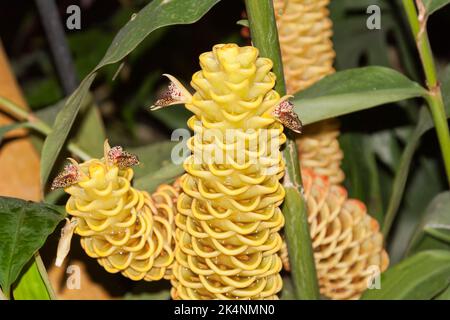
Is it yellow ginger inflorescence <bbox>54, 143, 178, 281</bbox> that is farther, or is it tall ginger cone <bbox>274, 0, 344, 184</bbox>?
tall ginger cone <bbox>274, 0, 344, 184</bbox>

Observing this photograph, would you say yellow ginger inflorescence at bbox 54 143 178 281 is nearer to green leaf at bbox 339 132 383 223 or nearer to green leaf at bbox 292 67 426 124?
green leaf at bbox 292 67 426 124

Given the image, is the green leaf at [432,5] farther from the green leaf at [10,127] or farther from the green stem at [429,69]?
the green leaf at [10,127]

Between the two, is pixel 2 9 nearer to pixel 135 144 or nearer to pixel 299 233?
pixel 135 144

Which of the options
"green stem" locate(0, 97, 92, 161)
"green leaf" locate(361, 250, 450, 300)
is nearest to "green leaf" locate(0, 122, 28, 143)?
"green stem" locate(0, 97, 92, 161)

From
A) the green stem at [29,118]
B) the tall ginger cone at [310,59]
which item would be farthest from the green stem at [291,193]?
the green stem at [29,118]

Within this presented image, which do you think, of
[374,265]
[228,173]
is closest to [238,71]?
[228,173]

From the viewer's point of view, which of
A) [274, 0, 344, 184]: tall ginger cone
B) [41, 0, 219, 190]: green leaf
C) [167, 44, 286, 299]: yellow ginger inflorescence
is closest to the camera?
[167, 44, 286, 299]: yellow ginger inflorescence
